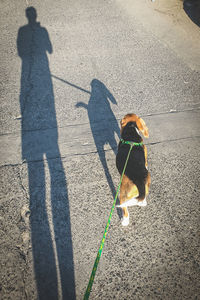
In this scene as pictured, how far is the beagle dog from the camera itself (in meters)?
2.32

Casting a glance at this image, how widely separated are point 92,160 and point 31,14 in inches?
270

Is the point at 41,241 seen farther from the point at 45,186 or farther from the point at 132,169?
the point at 132,169

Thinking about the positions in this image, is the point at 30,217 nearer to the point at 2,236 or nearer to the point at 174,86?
the point at 2,236

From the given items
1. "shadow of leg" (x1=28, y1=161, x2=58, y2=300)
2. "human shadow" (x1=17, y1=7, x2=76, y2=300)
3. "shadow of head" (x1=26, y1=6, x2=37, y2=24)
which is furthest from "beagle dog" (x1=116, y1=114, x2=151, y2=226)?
"shadow of head" (x1=26, y1=6, x2=37, y2=24)

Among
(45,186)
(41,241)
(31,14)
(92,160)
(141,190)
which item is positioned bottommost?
(41,241)

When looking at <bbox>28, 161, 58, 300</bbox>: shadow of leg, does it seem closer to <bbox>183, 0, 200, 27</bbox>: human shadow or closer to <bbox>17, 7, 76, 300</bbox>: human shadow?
<bbox>17, 7, 76, 300</bbox>: human shadow

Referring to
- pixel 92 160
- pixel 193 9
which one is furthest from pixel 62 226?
pixel 193 9

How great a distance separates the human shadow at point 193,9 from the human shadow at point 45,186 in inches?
230

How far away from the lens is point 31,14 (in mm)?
6918

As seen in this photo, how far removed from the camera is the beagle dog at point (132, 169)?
232 cm

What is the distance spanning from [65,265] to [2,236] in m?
0.94

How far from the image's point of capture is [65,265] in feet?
7.47

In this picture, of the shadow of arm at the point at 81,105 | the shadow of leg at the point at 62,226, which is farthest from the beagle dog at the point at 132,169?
the shadow of arm at the point at 81,105

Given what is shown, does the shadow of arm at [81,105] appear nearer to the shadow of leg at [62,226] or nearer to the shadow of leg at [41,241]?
the shadow of leg at [62,226]
